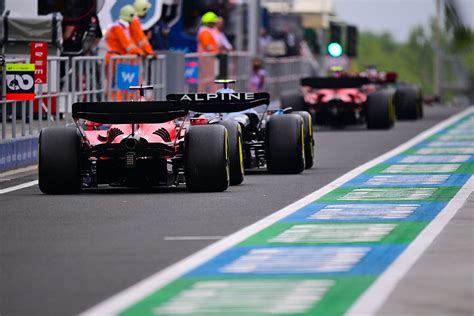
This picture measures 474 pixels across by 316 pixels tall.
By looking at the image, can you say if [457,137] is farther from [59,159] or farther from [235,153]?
[59,159]

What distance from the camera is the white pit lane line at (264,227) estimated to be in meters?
9.43

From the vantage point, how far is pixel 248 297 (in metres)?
9.80

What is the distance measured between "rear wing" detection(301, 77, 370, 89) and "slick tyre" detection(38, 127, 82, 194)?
17.2m

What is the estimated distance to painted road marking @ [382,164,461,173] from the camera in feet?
71.3

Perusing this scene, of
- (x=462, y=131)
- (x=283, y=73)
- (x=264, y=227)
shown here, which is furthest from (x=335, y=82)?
(x=264, y=227)

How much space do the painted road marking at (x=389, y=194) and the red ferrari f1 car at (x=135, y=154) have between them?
1321 mm

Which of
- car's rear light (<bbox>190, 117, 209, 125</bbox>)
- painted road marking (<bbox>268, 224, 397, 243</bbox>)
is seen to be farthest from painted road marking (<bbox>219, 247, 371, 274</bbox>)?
car's rear light (<bbox>190, 117, 209, 125</bbox>)

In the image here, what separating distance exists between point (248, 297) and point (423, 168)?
41.6 ft

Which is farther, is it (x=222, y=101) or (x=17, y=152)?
(x=17, y=152)

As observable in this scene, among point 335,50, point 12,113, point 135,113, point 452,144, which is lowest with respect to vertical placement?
point 452,144

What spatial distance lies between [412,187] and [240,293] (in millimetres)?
8886

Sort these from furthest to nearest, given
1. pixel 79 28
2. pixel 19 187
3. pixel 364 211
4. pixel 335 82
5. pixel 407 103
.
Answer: pixel 407 103 < pixel 335 82 < pixel 79 28 < pixel 19 187 < pixel 364 211

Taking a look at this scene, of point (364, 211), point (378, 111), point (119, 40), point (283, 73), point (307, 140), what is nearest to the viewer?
point (364, 211)

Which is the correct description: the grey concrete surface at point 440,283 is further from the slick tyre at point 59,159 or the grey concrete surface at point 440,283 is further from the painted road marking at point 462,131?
the painted road marking at point 462,131
